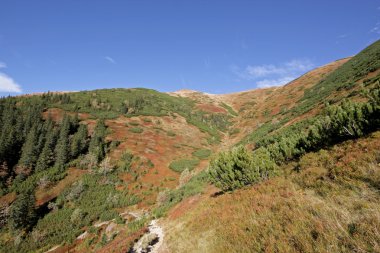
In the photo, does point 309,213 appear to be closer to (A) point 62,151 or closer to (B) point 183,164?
(B) point 183,164

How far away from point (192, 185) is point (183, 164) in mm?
15740

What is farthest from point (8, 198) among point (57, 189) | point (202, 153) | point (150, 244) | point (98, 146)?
point (202, 153)

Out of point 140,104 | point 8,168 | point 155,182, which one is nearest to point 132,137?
point 155,182

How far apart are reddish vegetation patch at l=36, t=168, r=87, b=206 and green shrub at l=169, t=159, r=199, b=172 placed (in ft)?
45.2

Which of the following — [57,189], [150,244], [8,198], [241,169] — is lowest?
[150,244]

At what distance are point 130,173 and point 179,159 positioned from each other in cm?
1070

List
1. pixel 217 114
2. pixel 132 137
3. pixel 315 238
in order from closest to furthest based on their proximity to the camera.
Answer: pixel 315 238
pixel 132 137
pixel 217 114

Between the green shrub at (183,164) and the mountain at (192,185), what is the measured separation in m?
0.36

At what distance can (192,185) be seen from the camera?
2041 centimetres

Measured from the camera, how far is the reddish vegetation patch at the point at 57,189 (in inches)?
922

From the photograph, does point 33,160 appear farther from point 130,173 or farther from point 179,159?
point 179,159

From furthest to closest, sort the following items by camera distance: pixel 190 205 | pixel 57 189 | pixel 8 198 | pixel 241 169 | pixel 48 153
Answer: pixel 48 153
pixel 57 189
pixel 8 198
pixel 190 205
pixel 241 169

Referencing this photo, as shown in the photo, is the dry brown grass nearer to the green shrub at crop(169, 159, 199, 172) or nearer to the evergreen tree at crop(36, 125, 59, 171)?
the green shrub at crop(169, 159, 199, 172)

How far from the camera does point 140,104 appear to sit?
68.9m
